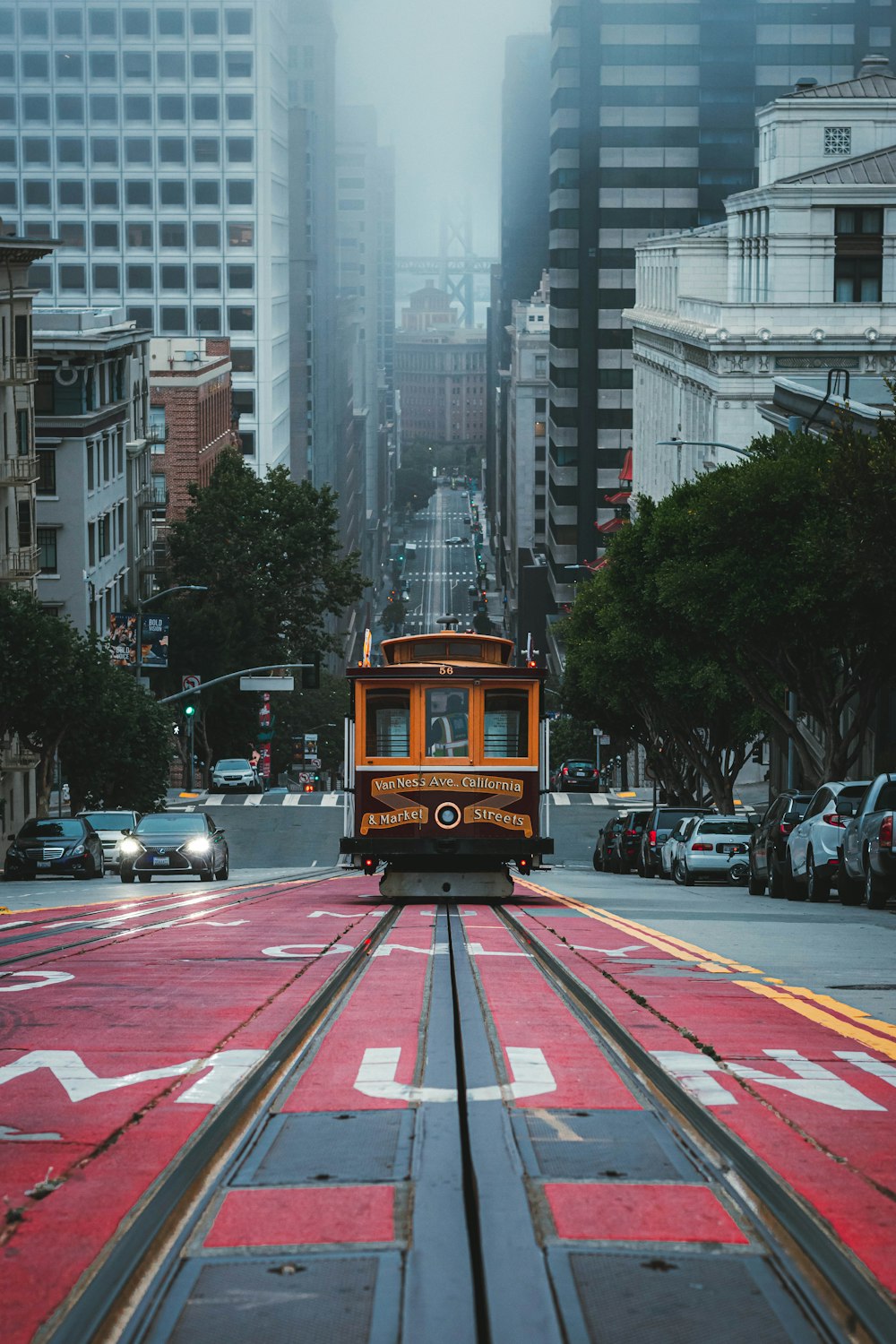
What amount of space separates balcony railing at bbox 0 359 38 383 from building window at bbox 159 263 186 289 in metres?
67.7

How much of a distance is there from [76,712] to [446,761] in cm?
2750

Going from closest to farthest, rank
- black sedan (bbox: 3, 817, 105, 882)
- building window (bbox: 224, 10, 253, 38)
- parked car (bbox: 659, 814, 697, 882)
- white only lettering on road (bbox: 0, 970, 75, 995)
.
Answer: white only lettering on road (bbox: 0, 970, 75, 995)
parked car (bbox: 659, 814, 697, 882)
black sedan (bbox: 3, 817, 105, 882)
building window (bbox: 224, 10, 253, 38)

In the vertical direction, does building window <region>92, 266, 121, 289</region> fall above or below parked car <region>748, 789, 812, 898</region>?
above

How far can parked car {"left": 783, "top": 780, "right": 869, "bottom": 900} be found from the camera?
25.7m

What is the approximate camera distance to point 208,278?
128m

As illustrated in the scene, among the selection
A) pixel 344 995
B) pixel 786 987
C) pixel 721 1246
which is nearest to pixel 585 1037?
pixel 344 995

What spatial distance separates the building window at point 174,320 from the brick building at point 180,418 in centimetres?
1897

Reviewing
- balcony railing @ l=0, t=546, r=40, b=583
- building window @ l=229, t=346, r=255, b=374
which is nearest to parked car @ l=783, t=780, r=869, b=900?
balcony railing @ l=0, t=546, r=40, b=583

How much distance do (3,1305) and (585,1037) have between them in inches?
195

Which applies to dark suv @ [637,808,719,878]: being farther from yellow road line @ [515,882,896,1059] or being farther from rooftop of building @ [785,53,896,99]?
rooftop of building @ [785,53,896,99]

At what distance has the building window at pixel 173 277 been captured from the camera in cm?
12681

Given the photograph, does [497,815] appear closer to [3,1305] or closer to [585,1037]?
[585,1037]

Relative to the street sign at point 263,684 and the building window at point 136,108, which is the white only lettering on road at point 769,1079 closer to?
the street sign at point 263,684

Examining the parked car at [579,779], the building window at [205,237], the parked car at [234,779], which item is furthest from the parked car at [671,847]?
the building window at [205,237]
